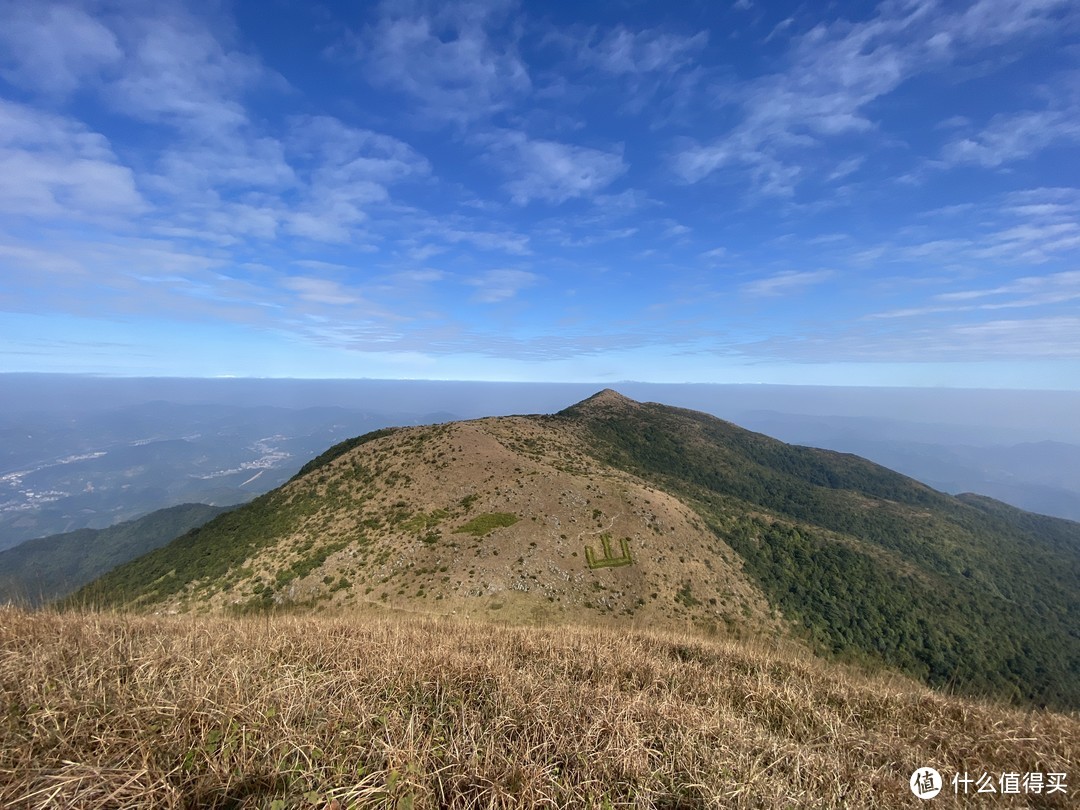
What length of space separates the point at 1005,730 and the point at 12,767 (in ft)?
34.6

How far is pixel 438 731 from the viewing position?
4238 millimetres

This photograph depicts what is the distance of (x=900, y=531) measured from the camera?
71.8 meters

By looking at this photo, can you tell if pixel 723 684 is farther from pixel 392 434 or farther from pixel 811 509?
pixel 811 509

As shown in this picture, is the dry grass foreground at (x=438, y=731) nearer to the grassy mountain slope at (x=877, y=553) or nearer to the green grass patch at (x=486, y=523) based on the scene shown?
the grassy mountain slope at (x=877, y=553)

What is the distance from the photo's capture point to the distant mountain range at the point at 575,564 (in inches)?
1275

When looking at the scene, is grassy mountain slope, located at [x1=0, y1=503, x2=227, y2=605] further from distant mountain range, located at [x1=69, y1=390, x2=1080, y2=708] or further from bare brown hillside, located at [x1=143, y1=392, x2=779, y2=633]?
bare brown hillside, located at [x1=143, y1=392, x2=779, y2=633]

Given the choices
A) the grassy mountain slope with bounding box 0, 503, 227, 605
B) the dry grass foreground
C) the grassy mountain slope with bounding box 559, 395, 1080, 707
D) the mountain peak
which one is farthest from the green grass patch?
the grassy mountain slope with bounding box 0, 503, 227, 605

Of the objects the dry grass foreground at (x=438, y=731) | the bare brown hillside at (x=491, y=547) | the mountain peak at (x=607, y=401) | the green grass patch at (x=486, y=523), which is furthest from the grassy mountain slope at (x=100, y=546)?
the dry grass foreground at (x=438, y=731)

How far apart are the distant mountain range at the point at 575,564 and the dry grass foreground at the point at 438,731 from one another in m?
20.7

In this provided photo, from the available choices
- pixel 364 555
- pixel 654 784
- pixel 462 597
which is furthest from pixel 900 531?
pixel 654 784

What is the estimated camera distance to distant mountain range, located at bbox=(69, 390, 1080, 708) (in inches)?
1275

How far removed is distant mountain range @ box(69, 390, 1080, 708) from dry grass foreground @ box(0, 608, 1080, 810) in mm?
20732

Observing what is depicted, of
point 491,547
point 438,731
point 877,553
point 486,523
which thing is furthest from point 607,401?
point 438,731

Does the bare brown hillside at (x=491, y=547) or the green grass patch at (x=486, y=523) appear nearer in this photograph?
the bare brown hillside at (x=491, y=547)
